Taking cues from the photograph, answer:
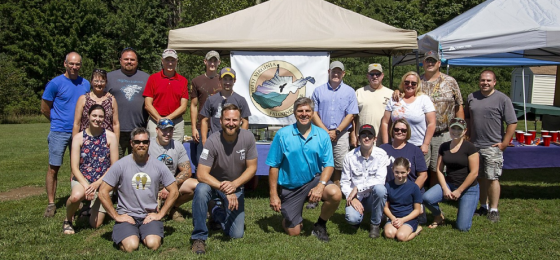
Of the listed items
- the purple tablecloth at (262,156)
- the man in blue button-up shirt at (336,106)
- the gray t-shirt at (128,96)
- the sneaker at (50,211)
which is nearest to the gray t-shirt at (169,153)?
the gray t-shirt at (128,96)

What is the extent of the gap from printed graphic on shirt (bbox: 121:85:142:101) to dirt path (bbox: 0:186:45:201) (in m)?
2.34

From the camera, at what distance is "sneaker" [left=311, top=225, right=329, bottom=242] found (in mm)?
4398

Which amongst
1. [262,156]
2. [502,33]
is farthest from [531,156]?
[262,156]

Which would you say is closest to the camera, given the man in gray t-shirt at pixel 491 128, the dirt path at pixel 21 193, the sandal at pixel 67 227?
the sandal at pixel 67 227

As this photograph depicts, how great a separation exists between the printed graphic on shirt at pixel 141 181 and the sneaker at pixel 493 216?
369 centimetres

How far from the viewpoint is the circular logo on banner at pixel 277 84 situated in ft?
21.7

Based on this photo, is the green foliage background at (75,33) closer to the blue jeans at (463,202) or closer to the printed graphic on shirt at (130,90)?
the printed graphic on shirt at (130,90)

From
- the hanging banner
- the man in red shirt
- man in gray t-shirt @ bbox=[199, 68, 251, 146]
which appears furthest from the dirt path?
the hanging banner

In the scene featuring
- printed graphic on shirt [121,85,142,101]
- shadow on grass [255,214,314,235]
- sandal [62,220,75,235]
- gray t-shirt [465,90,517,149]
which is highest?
printed graphic on shirt [121,85,142,101]

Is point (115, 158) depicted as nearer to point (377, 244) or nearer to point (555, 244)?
point (377, 244)

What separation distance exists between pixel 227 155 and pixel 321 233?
1.17 meters

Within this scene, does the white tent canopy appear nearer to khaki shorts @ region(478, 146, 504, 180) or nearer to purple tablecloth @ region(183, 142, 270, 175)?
khaki shorts @ region(478, 146, 504, 180)

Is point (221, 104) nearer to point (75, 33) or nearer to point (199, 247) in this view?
point (199, 247)

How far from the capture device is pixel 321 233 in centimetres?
445
